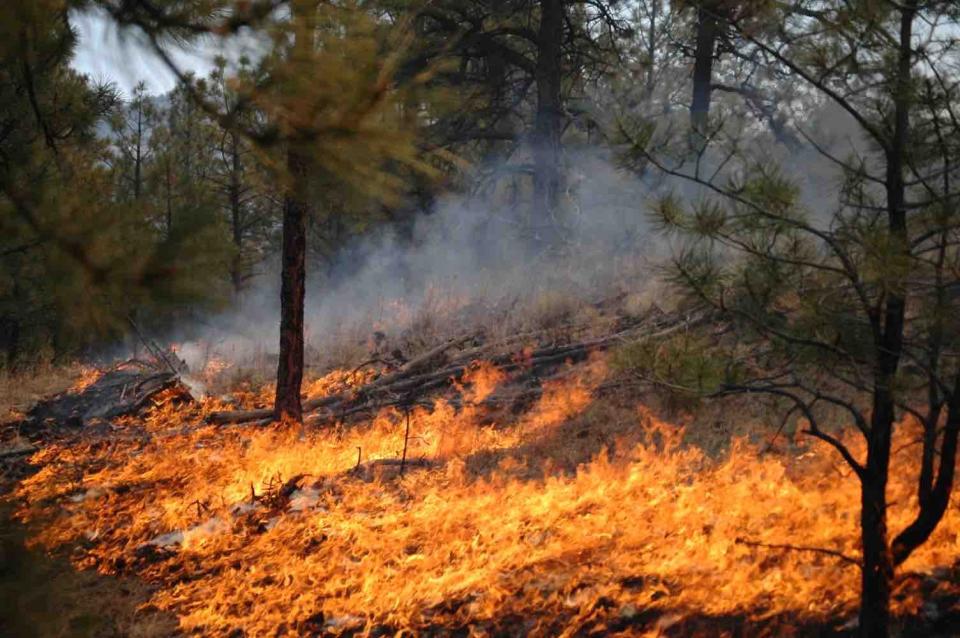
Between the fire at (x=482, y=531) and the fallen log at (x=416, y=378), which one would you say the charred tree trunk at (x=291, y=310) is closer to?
the fallen log at (x=416, y=378)

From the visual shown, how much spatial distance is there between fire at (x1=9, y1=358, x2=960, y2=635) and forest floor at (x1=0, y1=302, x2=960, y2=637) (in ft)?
0.05

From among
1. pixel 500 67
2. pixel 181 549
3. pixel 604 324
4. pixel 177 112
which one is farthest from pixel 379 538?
pixel 177 112

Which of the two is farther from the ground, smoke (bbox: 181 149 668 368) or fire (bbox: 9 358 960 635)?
smoke (bbox: 181 149 668 368)

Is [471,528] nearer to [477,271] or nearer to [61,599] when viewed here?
[61,599]

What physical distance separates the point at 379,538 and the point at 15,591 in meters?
2.52

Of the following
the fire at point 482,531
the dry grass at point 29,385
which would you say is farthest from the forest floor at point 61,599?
the dry grass at point 29,385

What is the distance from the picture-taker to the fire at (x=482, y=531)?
3.91 m

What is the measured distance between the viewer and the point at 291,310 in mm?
7613

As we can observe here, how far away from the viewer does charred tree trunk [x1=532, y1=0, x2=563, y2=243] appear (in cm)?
1313

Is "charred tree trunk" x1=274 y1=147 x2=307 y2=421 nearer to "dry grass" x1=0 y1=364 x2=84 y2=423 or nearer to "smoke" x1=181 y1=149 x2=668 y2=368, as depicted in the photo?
"smoke" x1=181 y1=149 x2=668 y2=368

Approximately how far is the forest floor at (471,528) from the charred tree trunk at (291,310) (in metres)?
0.32

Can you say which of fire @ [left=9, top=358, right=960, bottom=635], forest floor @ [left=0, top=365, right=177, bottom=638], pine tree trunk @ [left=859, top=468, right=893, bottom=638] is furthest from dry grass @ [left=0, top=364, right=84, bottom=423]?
pine tree trunk @ [left=859, top=468, right=893, bottom=638]

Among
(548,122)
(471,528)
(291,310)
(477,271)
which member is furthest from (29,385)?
(548,122)

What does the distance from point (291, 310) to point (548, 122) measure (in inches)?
296
